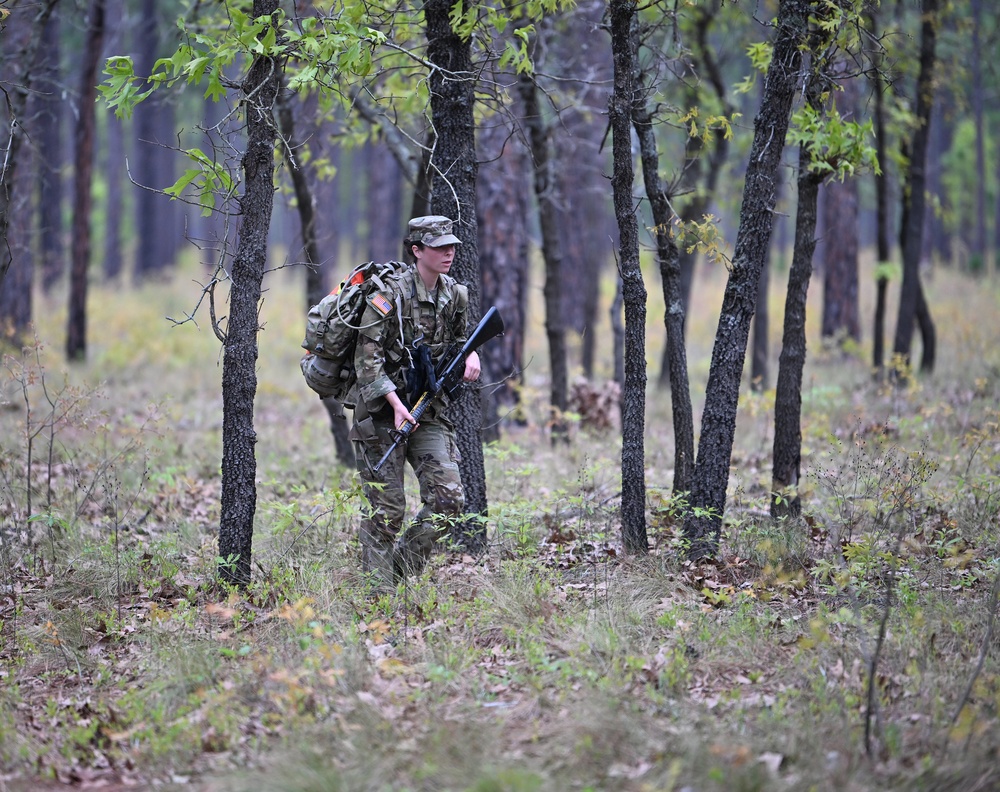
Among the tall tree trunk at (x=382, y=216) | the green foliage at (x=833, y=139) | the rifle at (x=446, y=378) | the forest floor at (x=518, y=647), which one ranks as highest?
the tall tree trunk at (x=382, y=216)

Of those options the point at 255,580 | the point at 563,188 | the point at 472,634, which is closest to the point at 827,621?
the point at 472,634

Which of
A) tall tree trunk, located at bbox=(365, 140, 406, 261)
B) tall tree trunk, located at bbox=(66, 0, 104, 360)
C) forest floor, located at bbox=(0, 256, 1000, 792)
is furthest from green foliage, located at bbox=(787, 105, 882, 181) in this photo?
tall tree trunk, located at bbox=(365, 140, 406, 261)

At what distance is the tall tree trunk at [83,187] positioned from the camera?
14.4 metres

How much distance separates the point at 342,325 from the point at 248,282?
637mm

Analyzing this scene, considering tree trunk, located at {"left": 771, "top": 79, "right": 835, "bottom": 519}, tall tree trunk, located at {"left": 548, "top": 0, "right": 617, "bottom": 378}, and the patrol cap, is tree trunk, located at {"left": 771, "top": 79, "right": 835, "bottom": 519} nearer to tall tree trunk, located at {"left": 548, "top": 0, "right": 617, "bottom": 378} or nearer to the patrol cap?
the patrol cap

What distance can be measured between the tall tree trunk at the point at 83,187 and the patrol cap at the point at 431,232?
11.1 meters

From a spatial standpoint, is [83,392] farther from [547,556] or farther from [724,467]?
[724,467]

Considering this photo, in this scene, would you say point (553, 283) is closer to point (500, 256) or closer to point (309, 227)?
point (500, 256)

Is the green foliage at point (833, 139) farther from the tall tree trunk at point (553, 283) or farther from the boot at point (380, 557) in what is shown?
the boot at point (380, 557)

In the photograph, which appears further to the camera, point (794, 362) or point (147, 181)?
point (147, 181)

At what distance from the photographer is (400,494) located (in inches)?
228

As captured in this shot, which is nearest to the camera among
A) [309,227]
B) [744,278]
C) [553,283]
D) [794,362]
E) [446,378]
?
[446,378]

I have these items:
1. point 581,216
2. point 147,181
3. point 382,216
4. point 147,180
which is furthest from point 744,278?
point 147,180

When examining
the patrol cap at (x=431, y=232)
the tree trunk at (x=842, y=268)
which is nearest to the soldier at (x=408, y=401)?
the patrol cap at (x=431, y=232)
